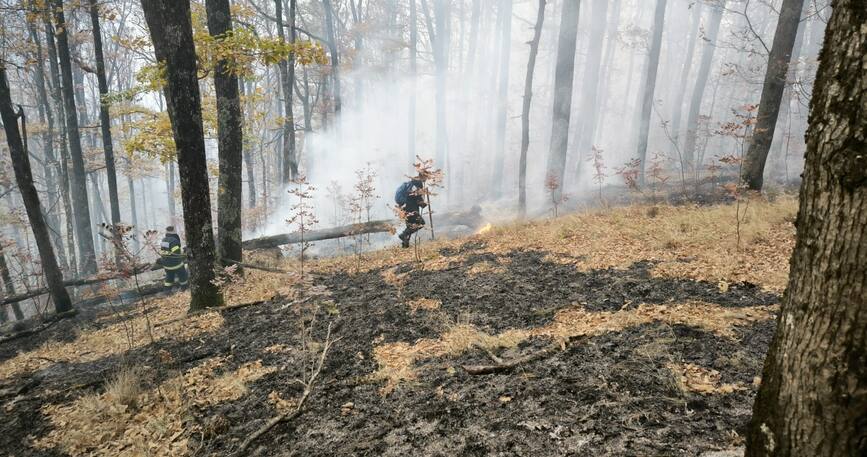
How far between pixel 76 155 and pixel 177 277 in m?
7.07

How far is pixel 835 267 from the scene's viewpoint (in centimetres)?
130

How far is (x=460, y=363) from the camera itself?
3.66 metres

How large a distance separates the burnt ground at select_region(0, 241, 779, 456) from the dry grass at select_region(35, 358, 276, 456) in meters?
0.15

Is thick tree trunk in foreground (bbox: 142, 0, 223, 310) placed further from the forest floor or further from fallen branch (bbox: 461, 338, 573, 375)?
fallen branch (bbox: 461, 338, 573, 375)

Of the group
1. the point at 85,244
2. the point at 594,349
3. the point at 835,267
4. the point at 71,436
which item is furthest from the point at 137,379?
the point at 85,244

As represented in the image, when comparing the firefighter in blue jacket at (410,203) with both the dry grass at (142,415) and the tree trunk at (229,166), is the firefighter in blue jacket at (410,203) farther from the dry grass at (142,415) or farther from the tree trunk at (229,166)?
the dry grass at (142,415)

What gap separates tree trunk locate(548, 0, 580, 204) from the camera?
44.4 ft

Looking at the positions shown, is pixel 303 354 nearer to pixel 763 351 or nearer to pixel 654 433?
pixel 654 433

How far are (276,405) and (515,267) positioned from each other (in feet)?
13.3

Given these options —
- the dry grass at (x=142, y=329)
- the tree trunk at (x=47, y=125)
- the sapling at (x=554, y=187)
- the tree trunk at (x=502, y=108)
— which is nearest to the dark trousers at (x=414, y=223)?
the dry grass at (x=142, y=329)

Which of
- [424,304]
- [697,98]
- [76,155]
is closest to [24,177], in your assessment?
[76,155]

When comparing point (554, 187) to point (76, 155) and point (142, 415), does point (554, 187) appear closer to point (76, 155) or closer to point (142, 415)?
point (142, 415)

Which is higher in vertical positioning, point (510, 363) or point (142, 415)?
point (510, 363)

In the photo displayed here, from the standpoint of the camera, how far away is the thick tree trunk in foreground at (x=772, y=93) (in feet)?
27.1
